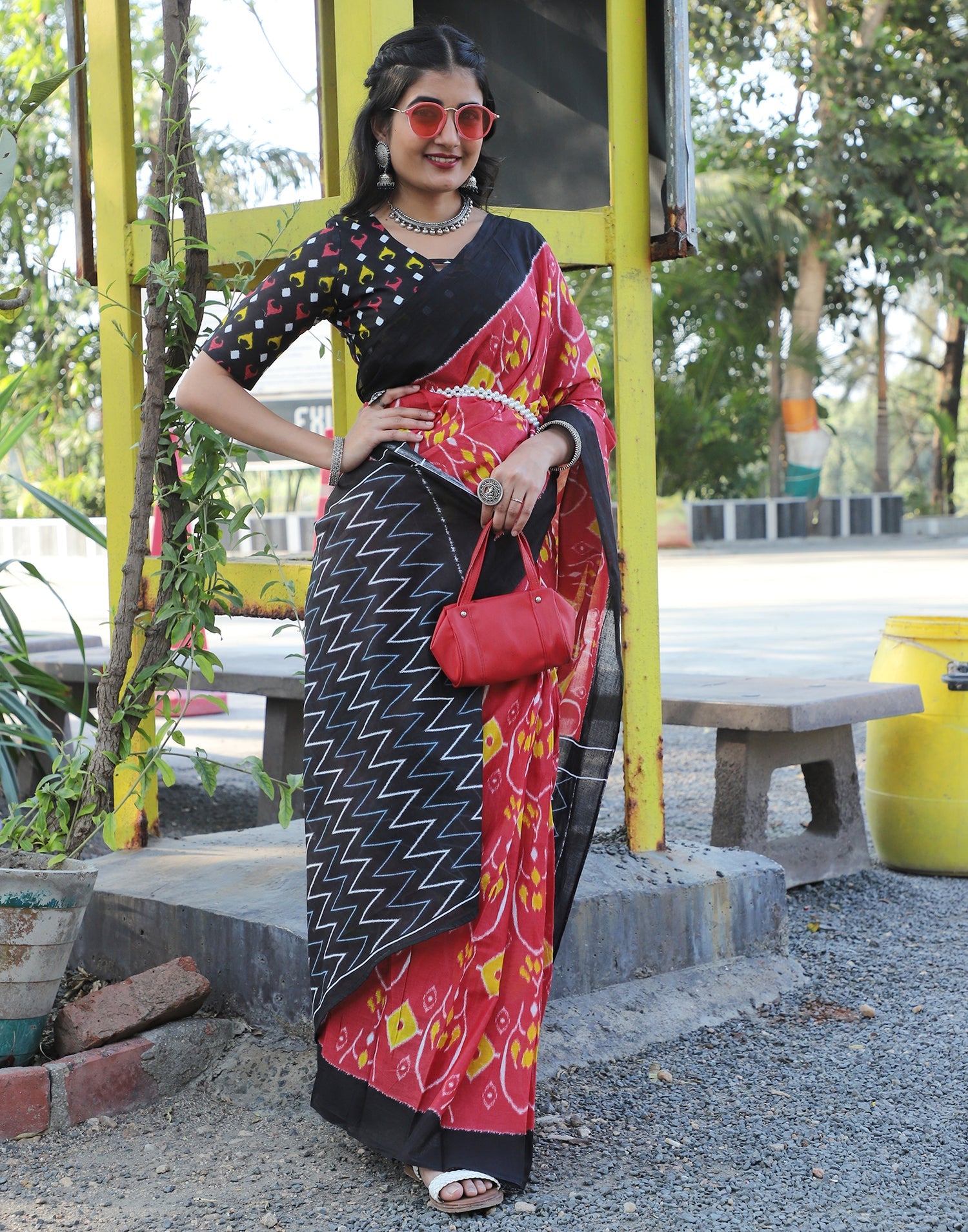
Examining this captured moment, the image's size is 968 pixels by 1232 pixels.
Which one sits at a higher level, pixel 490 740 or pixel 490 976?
pixel 490 740

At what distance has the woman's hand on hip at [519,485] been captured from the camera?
6.63 ft

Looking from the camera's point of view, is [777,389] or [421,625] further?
[777,389]

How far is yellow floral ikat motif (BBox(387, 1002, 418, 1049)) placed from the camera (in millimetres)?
2027

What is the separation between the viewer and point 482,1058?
2.04 m

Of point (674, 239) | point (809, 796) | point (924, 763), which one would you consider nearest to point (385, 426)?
point (674, 239)

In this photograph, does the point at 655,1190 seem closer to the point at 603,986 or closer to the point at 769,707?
the point at 603,986

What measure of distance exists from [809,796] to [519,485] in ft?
7.57

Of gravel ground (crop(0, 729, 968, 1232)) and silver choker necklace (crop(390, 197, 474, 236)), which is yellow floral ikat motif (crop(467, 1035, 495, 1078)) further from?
silver choker necklace (crop(390, 197, 474, 236))

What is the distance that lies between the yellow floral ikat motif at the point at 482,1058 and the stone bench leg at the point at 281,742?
2528 mm

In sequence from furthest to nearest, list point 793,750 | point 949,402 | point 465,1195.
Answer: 1. point 949,402
2. point 793,750
3. point 465,1195

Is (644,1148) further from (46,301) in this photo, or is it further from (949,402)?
(949,402)

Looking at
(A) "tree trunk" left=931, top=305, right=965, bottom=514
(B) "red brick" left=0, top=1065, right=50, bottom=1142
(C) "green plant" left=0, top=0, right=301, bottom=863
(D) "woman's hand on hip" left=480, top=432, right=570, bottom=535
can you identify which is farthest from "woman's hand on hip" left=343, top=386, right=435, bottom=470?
(A) "tree trunk" left=931, top=305, right=965, bottom=514

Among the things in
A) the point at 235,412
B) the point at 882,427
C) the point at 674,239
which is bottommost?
the point at 235,412

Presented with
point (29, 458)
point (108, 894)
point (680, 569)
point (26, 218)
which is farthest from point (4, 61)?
point (108, 894)
